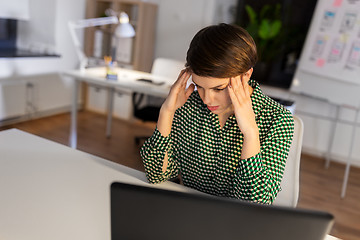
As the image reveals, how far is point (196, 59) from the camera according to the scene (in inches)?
38.2

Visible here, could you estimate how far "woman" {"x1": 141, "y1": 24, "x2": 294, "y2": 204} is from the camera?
973 mm

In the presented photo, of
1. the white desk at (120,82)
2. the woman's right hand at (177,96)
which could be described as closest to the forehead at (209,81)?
the woman's right hand at (177,96)

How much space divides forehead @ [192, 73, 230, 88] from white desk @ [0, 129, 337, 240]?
1.16 feet

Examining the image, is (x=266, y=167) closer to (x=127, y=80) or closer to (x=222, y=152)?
(x=222, y=152)

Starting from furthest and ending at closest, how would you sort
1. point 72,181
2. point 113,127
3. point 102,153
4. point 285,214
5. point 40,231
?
point 113,127 → point 102,153 → point 72,181 → point 40,231 → point 285,214

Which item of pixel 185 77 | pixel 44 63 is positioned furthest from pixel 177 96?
pixel 44 63

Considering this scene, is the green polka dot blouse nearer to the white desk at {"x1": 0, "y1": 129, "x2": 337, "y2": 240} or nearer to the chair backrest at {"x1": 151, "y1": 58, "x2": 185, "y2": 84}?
the white desk at {"x1": 0, "y1": 129, "x2": 337, "y2": 240}

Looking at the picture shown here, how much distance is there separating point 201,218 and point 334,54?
10.6 ft

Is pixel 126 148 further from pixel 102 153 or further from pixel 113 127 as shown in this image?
pixel 113 127

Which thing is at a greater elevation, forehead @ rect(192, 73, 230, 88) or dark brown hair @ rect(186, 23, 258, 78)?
dark brown hair @ rect(186, 23, 258, 78)

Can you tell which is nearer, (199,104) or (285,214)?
(285,214)

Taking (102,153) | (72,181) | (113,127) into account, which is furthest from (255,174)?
(113,127)

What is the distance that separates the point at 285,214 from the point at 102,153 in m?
2.95

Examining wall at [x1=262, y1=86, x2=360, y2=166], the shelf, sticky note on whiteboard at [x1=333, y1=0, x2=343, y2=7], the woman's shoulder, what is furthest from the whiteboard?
the shelf
